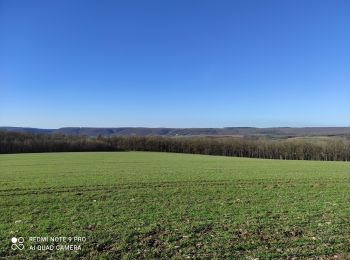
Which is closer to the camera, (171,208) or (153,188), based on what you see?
(171,208)

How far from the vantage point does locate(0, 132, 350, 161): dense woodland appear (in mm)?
99812

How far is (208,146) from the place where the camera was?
412 ft

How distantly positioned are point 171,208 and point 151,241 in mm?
4836

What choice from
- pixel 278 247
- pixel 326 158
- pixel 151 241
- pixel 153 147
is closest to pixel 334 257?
pixel 278 247

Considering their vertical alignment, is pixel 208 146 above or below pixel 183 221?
below

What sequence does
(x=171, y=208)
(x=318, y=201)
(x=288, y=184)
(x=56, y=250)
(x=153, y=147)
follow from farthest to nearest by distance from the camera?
(x=153, y=147) → (x=288, y=184) → (x=318, y=201) → (x=171, y=208) → (x=56, y=250)

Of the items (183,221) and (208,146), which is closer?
(183,221)

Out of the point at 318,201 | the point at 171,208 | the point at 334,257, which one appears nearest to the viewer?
the point at 334,257

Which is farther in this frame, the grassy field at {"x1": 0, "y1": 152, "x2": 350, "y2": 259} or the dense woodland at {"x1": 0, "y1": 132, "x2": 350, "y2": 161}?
the dense woodland at {"x1": 0, "y1": 132, "x2": 350, "y2": 161}

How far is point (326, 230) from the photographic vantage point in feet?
34.7

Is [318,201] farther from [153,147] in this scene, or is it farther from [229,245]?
[153,147]

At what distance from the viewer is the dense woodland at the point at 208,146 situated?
327ft

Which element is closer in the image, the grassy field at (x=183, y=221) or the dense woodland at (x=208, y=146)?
the grassy field at (x=183, y=221)

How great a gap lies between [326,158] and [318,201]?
88024 mm
